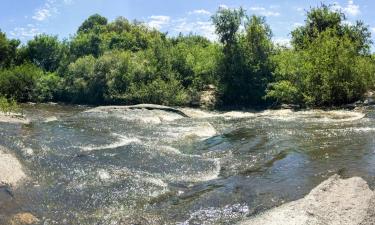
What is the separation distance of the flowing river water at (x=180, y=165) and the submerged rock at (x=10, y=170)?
437mm

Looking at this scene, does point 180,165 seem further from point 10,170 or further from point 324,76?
point 324,76

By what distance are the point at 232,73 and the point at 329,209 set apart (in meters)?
30.7

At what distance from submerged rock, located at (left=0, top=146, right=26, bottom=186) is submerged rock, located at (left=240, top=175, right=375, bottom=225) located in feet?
27.3

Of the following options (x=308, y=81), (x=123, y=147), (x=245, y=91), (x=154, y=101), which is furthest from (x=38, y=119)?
(x=308, y=81)

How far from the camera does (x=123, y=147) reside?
67.1ft

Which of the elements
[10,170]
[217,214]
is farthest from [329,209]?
[10,170]

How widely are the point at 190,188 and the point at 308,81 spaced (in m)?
23.9

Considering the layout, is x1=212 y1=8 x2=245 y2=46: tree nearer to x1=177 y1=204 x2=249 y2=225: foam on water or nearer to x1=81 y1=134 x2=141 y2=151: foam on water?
x1=81 y1=134 x2=141 y2=151: foam on water

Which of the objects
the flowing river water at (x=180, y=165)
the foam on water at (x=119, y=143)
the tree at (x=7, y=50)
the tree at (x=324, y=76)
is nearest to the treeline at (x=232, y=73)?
the tree at (x=324, y=76)

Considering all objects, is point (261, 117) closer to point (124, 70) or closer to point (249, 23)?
point (249, 23)

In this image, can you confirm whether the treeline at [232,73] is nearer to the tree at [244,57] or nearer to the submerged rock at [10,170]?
the tree at [244,57]

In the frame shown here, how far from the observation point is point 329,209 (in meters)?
10.8

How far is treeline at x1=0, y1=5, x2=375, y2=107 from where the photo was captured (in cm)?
3478

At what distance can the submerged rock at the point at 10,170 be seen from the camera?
14588 mm
